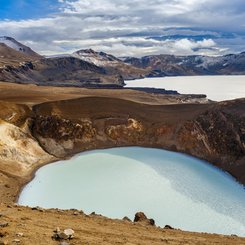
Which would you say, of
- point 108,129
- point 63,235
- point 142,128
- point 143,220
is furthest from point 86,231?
point 142,128

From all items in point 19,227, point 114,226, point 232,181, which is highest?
point 19,227

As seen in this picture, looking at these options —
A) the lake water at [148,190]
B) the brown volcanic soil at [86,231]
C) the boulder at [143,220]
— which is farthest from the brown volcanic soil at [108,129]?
the brown volcanic soil at [86,231]

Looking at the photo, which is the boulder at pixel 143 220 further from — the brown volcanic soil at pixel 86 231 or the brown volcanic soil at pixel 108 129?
the brown volcanic soil at pixel 108 129

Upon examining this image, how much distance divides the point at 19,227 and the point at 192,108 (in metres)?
64.1

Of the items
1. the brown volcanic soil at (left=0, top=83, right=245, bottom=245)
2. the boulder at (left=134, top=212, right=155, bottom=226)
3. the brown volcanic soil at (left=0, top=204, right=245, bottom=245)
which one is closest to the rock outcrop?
the brown volcanic soil at (left=0, top=83, right=245, bottom=245)

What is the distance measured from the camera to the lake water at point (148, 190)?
134 ft

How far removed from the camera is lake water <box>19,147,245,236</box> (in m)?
40.9

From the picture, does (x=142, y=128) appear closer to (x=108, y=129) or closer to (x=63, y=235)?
(x=108, y=129)

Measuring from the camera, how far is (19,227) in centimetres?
2202

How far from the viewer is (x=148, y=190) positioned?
48438mm

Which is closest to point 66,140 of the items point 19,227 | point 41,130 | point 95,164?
point 41,130

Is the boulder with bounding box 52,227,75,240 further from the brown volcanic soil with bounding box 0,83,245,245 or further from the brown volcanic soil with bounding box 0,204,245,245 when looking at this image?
the brown volcanic soil with bounding box 0,83,245,245

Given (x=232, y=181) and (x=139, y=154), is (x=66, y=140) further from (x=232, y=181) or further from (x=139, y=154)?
(x=232, y=181)

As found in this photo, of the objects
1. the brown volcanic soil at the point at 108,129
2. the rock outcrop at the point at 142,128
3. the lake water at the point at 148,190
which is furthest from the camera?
the rock outcrop at the point at 142,128
